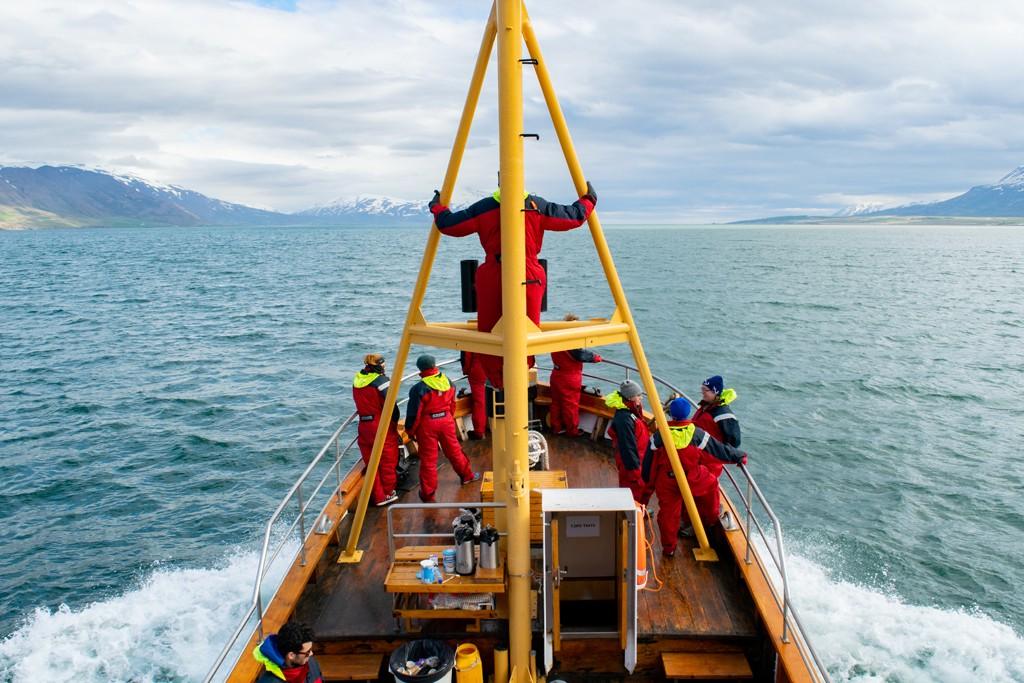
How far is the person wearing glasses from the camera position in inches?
179

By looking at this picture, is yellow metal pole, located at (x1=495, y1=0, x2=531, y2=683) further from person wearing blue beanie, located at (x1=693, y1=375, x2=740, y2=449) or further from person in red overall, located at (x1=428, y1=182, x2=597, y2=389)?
person wearing blue beanie, located at (x1=693, y1=375, x2=740, y2=449)

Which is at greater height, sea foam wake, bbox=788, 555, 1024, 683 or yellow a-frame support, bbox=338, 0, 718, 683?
yellow a-frame support, bbox=338, 0, 718, 683

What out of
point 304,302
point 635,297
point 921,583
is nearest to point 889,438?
point 921,583

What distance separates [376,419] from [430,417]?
70cm

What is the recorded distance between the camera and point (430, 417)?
8250 mm

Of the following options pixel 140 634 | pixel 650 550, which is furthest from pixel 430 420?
pixel 140 634

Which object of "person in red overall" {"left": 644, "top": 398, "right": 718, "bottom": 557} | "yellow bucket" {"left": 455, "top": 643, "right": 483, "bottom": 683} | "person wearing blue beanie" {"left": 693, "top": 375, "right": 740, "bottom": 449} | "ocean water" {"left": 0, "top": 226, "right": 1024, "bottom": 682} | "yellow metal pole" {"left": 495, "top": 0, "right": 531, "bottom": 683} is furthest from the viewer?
"ocean water" {"left": 0, "top": 226, "right": 1024, "bottom": 682}

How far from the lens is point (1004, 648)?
1072cm

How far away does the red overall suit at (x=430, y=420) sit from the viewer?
816 cm

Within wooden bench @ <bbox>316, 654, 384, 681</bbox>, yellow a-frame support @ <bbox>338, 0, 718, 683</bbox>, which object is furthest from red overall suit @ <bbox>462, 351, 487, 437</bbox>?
wooden bench @ <bbox>316, 654, 384, 681</bbox>

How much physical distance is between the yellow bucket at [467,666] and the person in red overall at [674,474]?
2520 mm

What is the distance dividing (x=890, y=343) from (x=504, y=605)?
114ft

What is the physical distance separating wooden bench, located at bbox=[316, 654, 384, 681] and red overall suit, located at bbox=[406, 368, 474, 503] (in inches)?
101

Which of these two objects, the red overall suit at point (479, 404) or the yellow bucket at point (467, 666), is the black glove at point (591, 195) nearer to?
the yellow bucket at point (467, 666)
